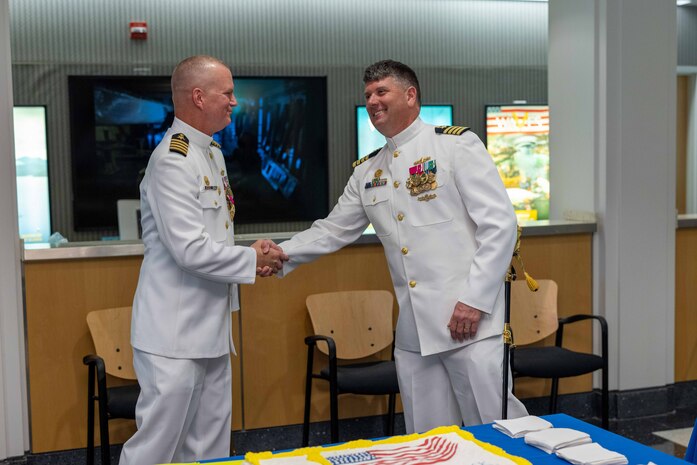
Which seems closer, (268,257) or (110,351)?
(268,257)

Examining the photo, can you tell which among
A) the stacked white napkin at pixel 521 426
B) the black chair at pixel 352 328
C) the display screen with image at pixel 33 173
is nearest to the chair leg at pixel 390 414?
the black chair at pixel 352 328

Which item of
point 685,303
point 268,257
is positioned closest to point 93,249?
point 268,257

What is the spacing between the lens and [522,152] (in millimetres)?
9383

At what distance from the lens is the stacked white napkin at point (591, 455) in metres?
2.18

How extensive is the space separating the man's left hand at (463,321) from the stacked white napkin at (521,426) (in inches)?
31.0

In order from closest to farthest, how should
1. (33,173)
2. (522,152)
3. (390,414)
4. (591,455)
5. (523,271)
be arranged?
1. (591,455)
2. (523,271)
3. (390,414)
4. (33,173)
5. (522,152)

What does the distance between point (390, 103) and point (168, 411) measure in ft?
4.93

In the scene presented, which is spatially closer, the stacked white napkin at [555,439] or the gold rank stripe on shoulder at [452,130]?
the stacked white napkin at [555,439]

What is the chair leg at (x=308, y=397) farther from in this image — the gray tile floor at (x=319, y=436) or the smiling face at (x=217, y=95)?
the smiling face at (x=217, y=95)

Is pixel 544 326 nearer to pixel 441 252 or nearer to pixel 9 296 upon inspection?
pixel 441 252

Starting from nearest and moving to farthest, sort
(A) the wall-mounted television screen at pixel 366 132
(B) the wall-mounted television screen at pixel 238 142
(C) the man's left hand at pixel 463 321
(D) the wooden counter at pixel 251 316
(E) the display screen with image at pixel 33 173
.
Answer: (C) the man's left hand at pixel 463 321, (D) the wooden counter at pixel 251 316, (E) the display screen with image at pixel 33 173, (B) the wall-mounted television screen at pixel 238 142, (A) the wall-mounted television screen at pixel 366 132

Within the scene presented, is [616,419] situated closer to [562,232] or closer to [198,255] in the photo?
[562,232]

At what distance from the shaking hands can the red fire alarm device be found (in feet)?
16.7

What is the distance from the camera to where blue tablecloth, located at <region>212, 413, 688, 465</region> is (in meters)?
2.24
